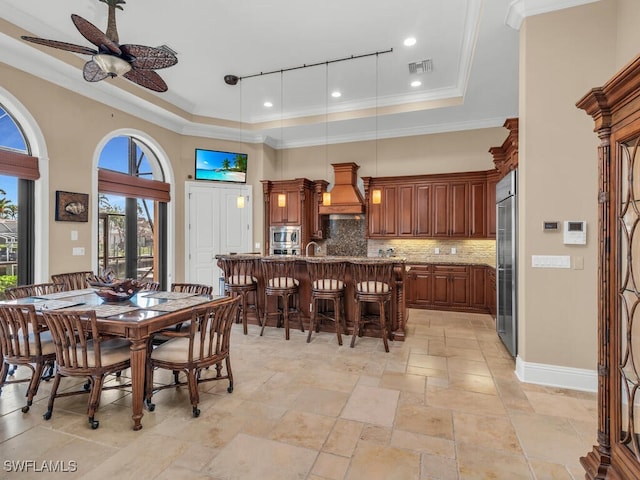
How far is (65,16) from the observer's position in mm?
3650

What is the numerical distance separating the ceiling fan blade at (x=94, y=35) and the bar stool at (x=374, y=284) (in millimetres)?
3082

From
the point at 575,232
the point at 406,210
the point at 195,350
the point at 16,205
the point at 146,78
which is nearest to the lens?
the point at 195,350

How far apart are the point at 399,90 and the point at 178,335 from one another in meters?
4.99

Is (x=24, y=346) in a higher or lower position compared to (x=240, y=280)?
lower

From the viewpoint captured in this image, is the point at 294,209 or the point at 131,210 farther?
the point at 294,209

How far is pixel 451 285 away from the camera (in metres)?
5.85

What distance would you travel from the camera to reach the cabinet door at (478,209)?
577 cm

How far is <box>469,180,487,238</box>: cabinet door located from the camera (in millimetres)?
5770

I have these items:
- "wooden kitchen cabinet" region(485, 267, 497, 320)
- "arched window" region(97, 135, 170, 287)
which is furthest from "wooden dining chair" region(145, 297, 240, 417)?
"wooden kitchen cabinet" region(485, 267, 497, 320)

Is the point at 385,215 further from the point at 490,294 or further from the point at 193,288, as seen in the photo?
the point at 193,288

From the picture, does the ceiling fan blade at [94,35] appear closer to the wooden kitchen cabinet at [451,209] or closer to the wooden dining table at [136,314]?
the wooden dining table at [136,314]

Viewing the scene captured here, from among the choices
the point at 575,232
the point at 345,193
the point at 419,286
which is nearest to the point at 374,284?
the point at 575,232

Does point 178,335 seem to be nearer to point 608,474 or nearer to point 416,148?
point 608,474

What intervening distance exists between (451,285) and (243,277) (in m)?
3.68
